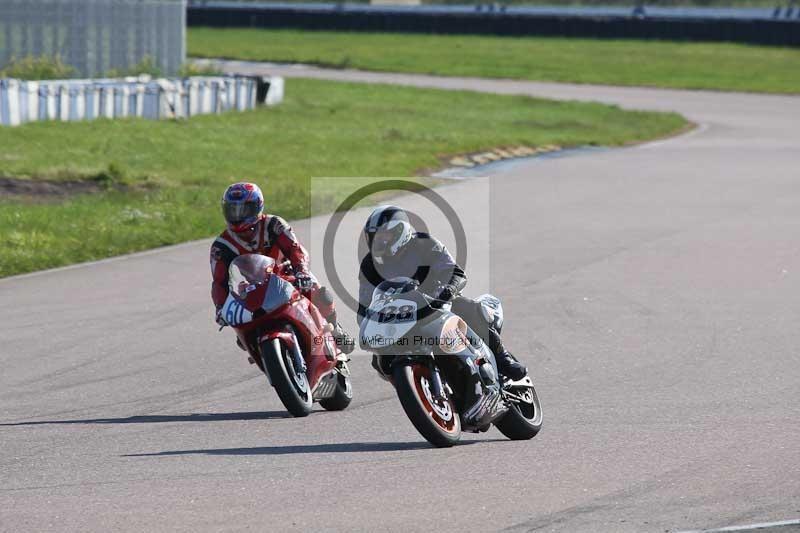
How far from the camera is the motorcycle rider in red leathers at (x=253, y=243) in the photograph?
8.99 metres

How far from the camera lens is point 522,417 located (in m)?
8.19

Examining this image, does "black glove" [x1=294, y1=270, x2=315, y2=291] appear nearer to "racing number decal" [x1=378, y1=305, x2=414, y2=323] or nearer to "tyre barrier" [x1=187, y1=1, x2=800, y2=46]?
"racing number decal" [x1=378, y1=305, x2=414, y2=323]

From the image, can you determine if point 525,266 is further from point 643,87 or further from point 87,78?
point 643,87

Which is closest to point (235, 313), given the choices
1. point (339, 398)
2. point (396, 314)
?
point (339, 398)

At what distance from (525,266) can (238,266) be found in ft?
21.2

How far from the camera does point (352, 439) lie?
8.17 meters

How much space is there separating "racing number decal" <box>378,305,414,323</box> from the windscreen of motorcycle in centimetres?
150

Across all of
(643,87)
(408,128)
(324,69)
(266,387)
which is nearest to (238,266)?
(266,387)

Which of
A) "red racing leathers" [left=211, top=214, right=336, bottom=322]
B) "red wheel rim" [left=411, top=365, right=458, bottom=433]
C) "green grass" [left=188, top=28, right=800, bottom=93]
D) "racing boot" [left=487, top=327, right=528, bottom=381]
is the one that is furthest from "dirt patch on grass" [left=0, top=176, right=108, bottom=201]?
"green grass" [left=188, top=28, right=800, bottom=93]

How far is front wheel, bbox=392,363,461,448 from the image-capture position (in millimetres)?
7453

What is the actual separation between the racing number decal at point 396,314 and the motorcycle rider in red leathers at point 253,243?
1584 millimetres

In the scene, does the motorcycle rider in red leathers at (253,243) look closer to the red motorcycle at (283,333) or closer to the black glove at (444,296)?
the red motorcycle at (283,333)

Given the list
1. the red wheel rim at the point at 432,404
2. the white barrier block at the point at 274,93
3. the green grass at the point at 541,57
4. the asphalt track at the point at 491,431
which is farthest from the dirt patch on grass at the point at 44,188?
the green grass at the point at 541,57

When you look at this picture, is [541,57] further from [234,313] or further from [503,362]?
[503,362]
